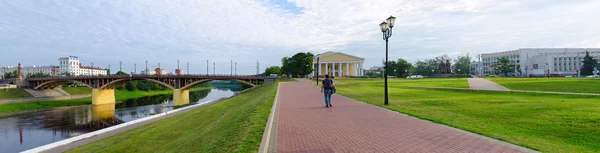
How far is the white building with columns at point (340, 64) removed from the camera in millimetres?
76062

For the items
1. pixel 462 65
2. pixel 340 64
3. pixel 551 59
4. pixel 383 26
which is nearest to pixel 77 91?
pixel 340 64

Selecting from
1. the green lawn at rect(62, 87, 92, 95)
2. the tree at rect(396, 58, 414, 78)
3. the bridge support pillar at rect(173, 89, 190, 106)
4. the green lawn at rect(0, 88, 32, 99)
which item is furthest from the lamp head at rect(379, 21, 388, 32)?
the tree at rect(396, 58, 414, 78)

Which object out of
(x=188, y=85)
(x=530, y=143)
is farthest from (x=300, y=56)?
(x=530, y=143)

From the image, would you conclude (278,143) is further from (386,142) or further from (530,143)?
(530,143)

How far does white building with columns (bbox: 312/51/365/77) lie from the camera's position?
76062mm

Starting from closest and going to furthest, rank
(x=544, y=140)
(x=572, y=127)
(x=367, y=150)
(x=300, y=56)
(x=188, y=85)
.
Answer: (x=367, y=150)
(x=544, y=140)
(x=572, y=127)
(x=188, y=85)
(x=300, y=56)

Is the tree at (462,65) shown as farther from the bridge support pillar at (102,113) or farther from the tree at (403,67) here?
the bridge support pillar at (102,113)

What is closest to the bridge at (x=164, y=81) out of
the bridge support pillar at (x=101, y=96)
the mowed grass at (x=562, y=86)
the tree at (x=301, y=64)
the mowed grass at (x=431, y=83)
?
the bridge support pillar at (x=101, y=96)

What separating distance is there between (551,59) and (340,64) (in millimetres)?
68001

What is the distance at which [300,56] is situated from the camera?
71500mm

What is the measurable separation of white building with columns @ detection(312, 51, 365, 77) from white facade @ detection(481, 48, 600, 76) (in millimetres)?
47382

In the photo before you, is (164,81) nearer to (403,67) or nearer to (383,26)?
(383,26)

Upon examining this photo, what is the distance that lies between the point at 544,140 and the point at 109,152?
1284 centimetres

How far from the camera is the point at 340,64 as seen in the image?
249 ft
